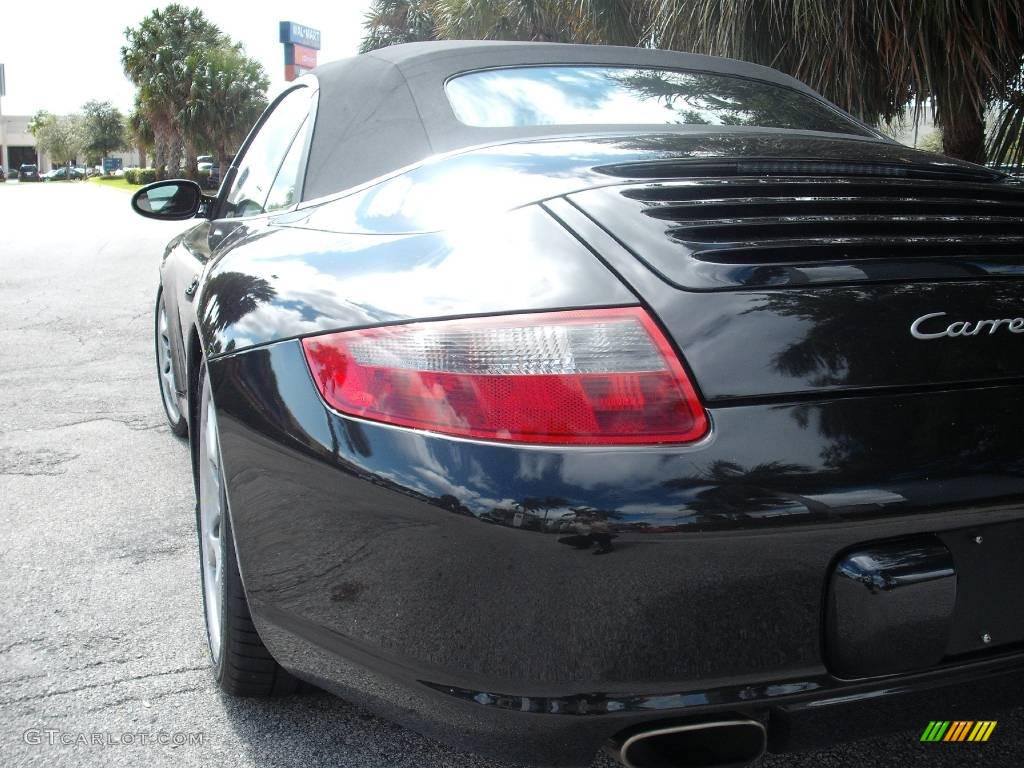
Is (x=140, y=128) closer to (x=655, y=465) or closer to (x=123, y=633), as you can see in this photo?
(x=123, y=633)

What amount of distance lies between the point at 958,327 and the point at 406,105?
4.52 feet

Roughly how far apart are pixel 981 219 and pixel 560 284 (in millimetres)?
750

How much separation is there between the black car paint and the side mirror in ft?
7.16

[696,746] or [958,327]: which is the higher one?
[958,327]

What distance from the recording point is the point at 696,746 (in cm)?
144

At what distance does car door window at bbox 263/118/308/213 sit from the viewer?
8.25ft

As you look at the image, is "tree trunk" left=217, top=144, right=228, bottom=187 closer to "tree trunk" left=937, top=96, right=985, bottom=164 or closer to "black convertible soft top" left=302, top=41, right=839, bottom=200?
"tree trunk" left=937, top=96, right=985, bottom=164

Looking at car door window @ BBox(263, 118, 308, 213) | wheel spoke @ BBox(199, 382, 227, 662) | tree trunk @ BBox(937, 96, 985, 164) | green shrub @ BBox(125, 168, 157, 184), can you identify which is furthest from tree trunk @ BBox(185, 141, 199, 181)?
wheel spoke @ BBox(199, 382, 227, 662)

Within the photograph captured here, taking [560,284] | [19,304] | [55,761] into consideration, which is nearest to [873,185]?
[560,284]

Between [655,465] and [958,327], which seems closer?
[655,465]

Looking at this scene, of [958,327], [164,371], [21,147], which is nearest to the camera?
[958,327]

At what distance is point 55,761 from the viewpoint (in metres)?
1.94

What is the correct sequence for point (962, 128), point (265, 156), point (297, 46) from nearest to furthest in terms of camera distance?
1. point (265, 156)
2. point (962, 128)
3. point (297, 46)

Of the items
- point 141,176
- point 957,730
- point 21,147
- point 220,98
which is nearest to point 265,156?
point 957,730
